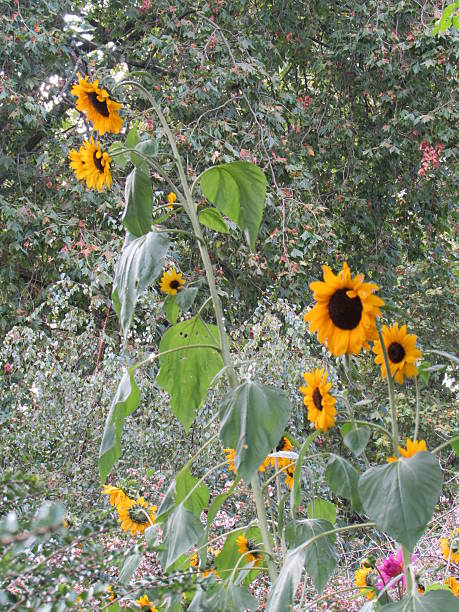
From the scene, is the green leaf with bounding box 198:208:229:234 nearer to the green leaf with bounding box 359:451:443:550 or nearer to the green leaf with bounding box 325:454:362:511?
the green leaf with bounding box 325:454:362:511

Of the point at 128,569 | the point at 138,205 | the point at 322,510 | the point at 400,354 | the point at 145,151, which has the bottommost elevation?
the point at 128,569

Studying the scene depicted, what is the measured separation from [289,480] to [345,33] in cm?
409

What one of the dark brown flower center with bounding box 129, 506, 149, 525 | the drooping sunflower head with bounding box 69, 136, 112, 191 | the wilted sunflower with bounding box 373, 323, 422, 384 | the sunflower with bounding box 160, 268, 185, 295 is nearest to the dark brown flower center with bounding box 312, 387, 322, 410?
the wilted sunflower with bounding box 373, 323, 422, 384

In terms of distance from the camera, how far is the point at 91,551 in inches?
27.6

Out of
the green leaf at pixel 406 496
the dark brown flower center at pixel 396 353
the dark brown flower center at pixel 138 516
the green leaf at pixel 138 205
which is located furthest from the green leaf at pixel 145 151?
the dark brown flower center at pixel 138 516

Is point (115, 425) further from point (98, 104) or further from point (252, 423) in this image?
point (98, 104)

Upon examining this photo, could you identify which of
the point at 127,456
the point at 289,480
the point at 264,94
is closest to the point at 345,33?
the point at 264,94

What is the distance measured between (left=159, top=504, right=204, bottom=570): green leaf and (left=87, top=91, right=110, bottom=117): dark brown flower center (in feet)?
2.00

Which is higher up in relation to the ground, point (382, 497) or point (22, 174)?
point (22, 174)

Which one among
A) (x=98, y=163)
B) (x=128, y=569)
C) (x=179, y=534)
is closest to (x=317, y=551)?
(x=179, y=534)

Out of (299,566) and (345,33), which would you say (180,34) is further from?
(299,566)

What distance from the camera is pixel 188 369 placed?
3.85ft

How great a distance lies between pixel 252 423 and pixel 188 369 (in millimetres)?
282

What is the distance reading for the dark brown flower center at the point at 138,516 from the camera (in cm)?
163
